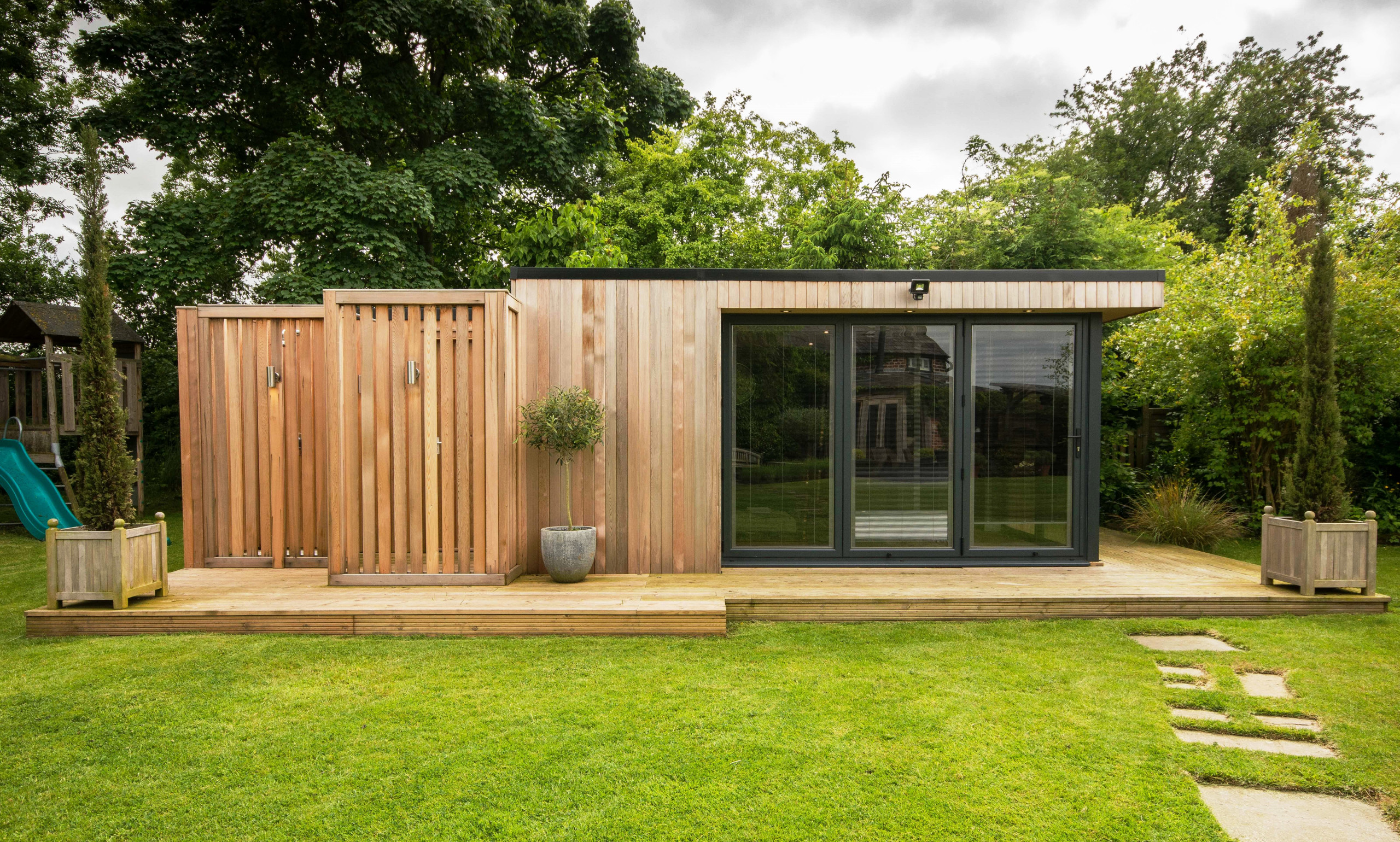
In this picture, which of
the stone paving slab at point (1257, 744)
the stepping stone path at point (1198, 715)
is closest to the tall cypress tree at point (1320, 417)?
the stepping stone path at point (1198, 715)

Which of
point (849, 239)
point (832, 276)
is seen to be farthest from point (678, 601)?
point (849, 239)

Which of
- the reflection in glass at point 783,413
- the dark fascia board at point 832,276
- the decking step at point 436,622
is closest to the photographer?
the decking step at point 436,622

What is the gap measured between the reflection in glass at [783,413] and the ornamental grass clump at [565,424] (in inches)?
47.8

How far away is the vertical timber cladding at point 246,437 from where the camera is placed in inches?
215

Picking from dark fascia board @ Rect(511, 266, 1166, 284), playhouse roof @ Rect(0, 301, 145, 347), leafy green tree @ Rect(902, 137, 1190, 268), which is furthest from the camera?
leafy green tree @ Rect(902, 137, 1190, 268)

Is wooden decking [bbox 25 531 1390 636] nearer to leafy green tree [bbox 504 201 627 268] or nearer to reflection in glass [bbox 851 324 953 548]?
reflection in glass [bbox 851 324 953 548]

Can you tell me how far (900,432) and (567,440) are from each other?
261cm

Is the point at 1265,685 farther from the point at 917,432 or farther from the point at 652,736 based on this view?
the point at 652,736

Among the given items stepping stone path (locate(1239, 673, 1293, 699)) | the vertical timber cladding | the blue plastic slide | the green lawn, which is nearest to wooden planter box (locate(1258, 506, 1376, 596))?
the green lawn

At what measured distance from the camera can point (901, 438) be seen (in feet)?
17.7

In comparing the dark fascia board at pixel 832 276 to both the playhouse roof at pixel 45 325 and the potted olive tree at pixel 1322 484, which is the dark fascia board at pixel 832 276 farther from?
the playhouse roof at pixel 45 325

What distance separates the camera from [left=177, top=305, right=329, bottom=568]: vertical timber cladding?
5449mm

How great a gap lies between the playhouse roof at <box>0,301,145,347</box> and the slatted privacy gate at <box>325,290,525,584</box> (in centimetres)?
697

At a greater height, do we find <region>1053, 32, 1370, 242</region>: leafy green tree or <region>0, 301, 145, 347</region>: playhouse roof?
<region>1053, 32, 1370, 242</region>: leafy green tree
